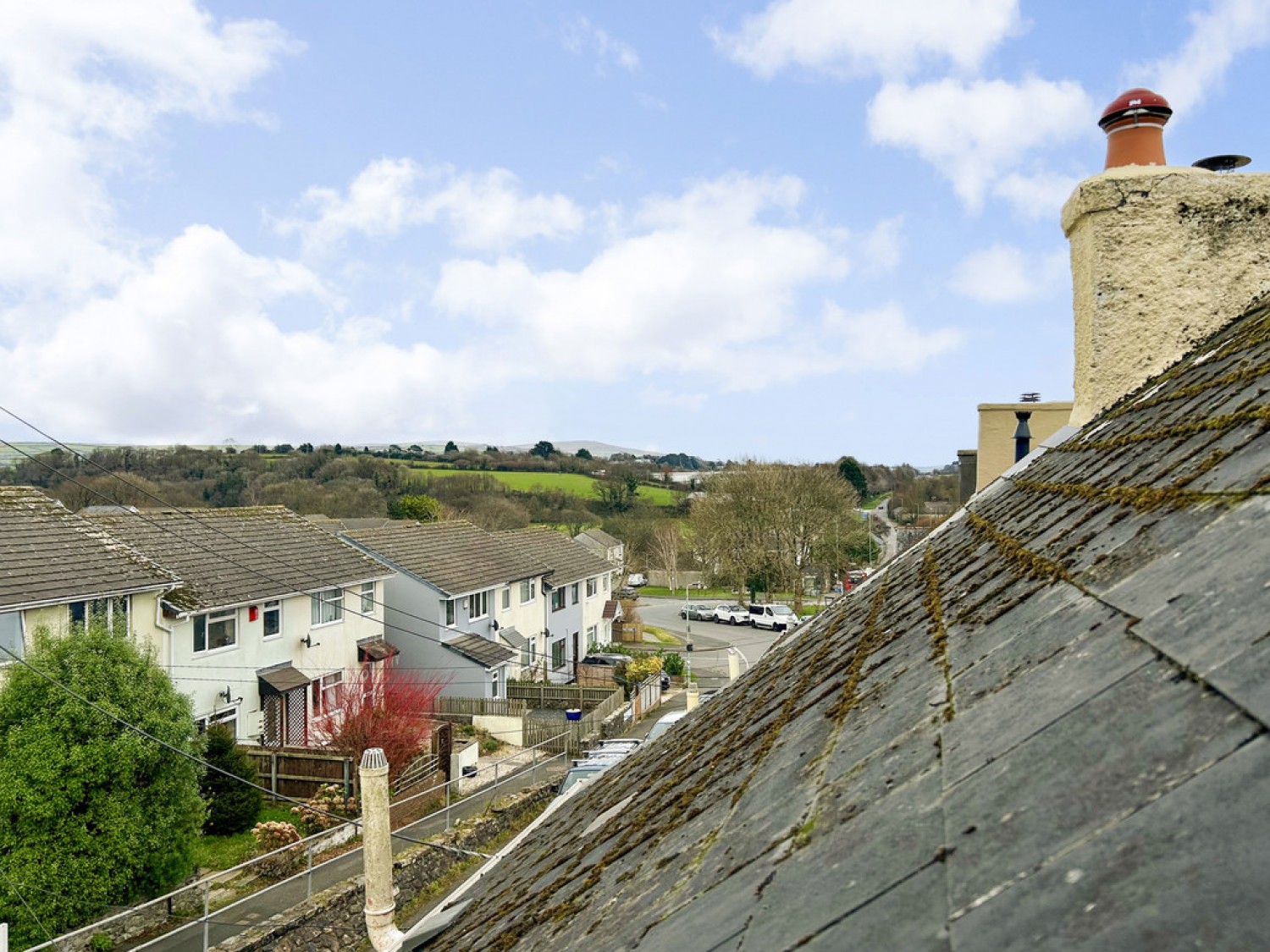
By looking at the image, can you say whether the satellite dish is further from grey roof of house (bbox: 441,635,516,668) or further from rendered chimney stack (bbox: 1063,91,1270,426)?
grey roof of house (bbox: 441,635,516,668)

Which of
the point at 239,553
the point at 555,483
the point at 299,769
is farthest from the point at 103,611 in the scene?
the point at 555,483

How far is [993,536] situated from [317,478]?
79.6 meters

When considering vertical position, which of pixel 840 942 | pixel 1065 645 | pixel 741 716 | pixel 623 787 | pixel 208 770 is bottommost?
pixel 208 770

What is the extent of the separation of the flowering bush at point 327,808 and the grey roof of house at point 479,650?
1072cm

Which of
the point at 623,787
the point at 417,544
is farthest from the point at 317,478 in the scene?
the point at 623,787

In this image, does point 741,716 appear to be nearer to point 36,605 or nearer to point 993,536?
point 993,536

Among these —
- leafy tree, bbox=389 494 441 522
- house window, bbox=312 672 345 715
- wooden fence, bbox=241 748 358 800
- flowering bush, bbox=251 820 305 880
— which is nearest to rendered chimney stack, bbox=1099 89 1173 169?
flowering bush, bbox=251 820 305 880

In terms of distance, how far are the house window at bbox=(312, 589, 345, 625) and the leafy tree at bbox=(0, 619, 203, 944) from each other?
11.6 m

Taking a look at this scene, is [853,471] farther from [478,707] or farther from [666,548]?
[478,707]

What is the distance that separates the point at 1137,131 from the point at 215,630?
23503 mm

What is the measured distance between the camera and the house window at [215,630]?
2248 centimetres

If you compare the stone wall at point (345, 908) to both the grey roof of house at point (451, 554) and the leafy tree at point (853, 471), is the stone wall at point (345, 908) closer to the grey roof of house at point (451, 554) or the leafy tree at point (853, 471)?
the grey roof of house at point (451, 554)

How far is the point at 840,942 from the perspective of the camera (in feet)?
3.73

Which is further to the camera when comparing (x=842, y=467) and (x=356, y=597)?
(x=842, y=467)
